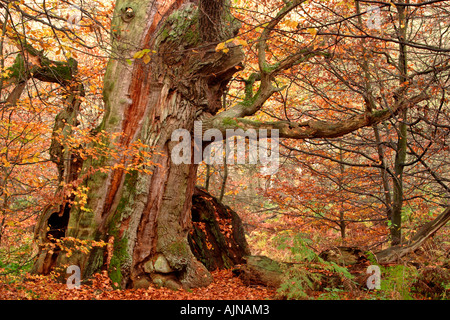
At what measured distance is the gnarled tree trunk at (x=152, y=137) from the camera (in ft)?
18.2

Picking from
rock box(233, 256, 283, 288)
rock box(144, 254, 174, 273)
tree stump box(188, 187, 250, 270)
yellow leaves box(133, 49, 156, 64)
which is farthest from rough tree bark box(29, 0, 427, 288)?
yellow leaves box(133, 49, 156, 64)

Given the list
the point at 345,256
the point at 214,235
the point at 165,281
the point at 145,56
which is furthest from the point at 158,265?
the point at 145,56

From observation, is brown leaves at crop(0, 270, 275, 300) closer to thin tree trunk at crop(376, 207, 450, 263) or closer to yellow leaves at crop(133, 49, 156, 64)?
thin tree trunk at crop(376, 207, 450, 263)

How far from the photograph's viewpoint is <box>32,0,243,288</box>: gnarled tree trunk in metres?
5.55

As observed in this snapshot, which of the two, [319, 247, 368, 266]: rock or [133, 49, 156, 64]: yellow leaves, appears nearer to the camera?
[133, 49, 156, 64]: yellow leaves

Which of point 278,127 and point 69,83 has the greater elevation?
point 69,83

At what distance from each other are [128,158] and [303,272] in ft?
Answer: 9.80

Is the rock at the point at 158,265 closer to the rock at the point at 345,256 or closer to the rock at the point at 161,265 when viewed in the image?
the rock at the point at 161,265

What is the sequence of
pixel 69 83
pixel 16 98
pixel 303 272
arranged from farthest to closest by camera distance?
pixel 69 83, pixel 16 98, pixel 303 272

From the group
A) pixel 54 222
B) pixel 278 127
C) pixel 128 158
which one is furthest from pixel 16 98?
pixel 278 127

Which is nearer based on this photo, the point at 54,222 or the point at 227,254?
the point at 54,222

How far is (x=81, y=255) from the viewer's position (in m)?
5.44
